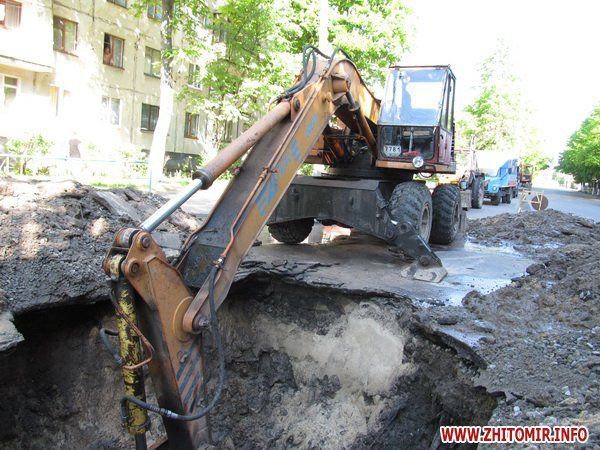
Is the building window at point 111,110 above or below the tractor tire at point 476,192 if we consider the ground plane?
above

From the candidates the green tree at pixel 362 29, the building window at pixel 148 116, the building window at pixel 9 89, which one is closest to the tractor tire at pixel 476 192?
the green tree at pixel 362 29

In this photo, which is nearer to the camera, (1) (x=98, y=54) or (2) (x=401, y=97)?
(2) (x=401, y=97)

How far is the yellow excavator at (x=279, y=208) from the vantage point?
113 inches

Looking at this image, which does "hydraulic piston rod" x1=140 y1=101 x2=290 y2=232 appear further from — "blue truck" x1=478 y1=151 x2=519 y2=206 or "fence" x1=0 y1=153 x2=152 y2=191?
"blue truck" x1=478 y1=151 x2=519 y2=206

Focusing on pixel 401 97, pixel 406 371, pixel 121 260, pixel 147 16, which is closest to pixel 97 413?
pixel 121 260

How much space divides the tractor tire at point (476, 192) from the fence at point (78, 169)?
13.0m

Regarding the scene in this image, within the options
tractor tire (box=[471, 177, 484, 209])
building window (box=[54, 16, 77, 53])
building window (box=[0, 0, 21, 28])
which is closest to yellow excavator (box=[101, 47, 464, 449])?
tractor tire (box=[471, 177, 484, 209])

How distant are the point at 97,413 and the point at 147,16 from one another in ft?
67.0

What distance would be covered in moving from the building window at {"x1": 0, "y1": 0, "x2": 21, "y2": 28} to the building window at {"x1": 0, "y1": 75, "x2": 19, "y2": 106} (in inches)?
70.4

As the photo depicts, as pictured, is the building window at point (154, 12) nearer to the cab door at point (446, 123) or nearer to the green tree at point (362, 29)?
the green tree at point (362, 29)

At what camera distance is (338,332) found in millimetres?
4875

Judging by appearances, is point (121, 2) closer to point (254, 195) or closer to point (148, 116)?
point (148, 116)

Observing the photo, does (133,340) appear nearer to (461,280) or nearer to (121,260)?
(121,260)

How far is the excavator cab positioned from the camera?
6.58 metres
